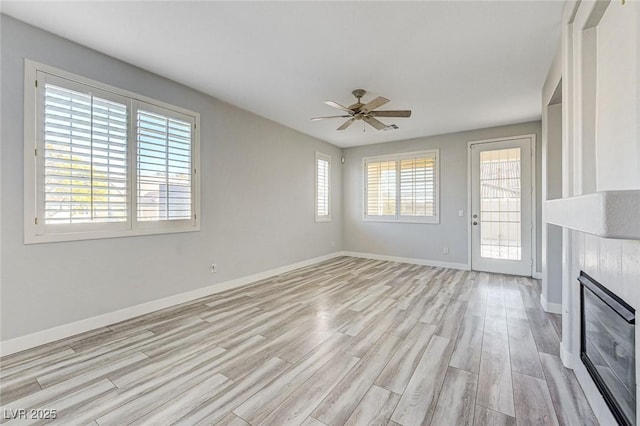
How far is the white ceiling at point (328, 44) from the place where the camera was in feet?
7.33

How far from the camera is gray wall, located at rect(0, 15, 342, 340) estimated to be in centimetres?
238

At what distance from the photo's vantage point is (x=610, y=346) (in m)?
1.51

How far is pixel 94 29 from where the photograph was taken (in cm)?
250

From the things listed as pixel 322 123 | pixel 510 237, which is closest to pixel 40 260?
pixel 322 123

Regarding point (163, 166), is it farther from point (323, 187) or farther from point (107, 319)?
point (323, 187)

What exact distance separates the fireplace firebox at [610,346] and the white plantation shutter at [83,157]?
4.02 m

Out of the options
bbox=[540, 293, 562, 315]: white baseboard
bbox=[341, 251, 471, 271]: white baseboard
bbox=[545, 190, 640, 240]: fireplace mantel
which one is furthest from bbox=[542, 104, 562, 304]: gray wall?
bbox=[545, 190, 640, 240]: fireplace mantel

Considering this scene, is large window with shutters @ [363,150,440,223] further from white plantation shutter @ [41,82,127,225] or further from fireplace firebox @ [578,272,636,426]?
white plantation shutter @ [41,82,127,225]

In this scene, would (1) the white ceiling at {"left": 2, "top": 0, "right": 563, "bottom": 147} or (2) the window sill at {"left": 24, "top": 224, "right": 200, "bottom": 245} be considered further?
(2) the window sill at {"left": 24, "top": 224, "right": 200, "bottom": 245}

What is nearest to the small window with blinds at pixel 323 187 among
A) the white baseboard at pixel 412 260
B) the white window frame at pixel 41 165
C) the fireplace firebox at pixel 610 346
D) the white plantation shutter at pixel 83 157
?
the white baseboard at pixel 412 260

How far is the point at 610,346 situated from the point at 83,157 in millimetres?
4262

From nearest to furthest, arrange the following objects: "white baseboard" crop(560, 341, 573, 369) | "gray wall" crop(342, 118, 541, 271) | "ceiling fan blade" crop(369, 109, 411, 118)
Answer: "white baseboard" crop(560, 341, 573, 369), "ceiling fan blade" crop(369, 109, 411, 118), "gray wall" crop(342, 118, 541, 271)

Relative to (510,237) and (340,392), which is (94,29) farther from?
(510,237)

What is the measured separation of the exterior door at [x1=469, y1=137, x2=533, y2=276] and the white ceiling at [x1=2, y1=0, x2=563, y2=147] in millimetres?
1211
